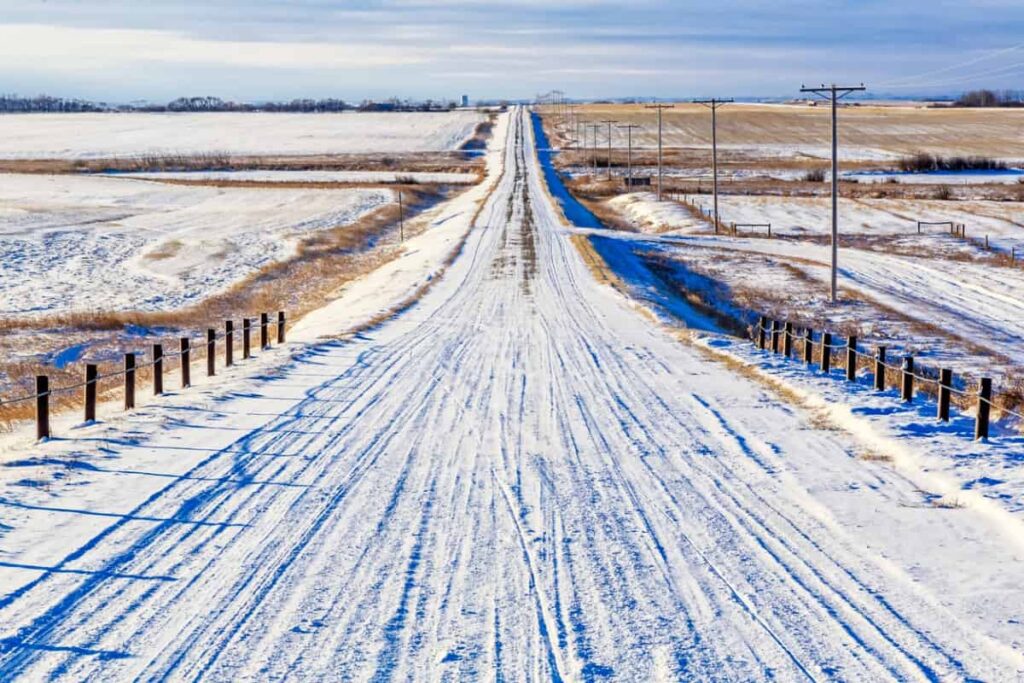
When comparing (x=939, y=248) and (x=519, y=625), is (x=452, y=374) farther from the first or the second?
(x=939, y=248)

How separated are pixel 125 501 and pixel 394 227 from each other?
53597 millimetres

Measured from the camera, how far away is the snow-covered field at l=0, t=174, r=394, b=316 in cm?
3931

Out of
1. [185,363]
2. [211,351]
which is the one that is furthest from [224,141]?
[185,363]

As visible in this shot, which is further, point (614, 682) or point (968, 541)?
point (968, 541)

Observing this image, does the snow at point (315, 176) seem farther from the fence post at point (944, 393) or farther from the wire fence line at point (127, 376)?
the fence post at point (944, 393)

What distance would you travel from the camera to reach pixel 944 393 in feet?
49.3

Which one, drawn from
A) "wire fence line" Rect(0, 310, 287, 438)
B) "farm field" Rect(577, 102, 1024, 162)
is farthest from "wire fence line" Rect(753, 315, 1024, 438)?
"farm field" Rect(577, 102, 1024, 162)

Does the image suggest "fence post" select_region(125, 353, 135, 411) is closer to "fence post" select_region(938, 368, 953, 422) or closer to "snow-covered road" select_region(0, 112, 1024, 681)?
"snow-covered road" select_region(0, 112, 1024, 681)

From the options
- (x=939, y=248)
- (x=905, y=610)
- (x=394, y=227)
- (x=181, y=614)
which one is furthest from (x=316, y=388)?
(x=394, y=227)

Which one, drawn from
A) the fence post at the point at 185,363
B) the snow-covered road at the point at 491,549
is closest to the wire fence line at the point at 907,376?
the snow-covered road at the point at 491,549

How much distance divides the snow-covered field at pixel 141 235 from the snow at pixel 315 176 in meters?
9.12

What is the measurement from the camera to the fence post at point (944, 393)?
14914 mm

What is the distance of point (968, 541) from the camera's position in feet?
33.6

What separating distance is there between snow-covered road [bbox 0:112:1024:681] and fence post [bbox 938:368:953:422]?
151 centimetres
